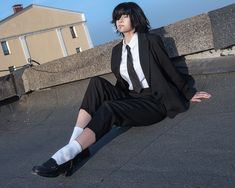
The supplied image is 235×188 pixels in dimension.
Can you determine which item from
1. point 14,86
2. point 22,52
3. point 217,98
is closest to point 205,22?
point 217,98

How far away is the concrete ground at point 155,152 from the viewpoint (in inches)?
145

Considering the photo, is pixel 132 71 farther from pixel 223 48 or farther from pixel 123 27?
pixel 223 48

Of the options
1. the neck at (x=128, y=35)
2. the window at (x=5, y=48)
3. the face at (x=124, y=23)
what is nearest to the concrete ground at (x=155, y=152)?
the neck at (x=128, y=35)

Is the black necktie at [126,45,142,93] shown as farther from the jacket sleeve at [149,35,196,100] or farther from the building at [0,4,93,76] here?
the building at [0,4,93,76]

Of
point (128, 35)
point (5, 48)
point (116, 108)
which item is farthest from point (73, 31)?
point (116, 108)

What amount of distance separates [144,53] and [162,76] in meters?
0.31

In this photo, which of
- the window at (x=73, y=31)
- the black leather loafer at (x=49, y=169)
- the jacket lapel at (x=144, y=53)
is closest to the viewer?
the black leather loafer at (x=49, y=169)

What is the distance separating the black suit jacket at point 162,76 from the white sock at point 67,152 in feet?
3.59

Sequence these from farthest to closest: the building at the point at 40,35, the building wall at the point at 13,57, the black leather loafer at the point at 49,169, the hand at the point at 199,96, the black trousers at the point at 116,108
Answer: the building at the point at 40,35, the building wall at the point at 13,57, the hand at the point at 199,96, the black trousers at the point at 116,108, the black leather loafer at the point at 49,169

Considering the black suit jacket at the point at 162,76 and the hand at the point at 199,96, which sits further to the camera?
the hand at the point at 199,96

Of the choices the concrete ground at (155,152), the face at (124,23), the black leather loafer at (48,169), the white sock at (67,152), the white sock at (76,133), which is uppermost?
the face at (124,23)

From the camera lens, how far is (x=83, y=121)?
479cm

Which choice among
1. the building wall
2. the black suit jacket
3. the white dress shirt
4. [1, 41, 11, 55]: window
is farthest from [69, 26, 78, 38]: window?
the black suit jacket

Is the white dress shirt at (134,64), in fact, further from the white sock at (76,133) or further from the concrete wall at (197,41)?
the concrete wall at (197,41)
